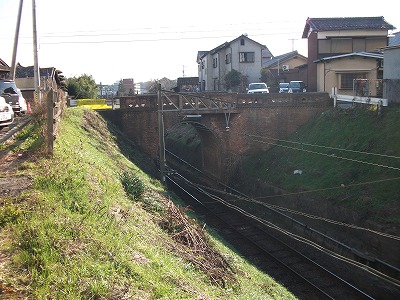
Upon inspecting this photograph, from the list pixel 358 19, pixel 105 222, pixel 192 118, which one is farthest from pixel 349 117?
pixel 105 222

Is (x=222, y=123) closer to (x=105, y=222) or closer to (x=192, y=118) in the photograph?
(x=192, y=118)

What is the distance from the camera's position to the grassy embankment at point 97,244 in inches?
223

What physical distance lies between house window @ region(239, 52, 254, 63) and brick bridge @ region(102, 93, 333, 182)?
23.0m

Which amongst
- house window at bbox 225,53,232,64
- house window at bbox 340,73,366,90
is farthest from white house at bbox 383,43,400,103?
house window at bbox 225,53,232,64

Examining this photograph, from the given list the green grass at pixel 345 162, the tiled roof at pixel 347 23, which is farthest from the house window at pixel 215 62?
the green grass at pixel 345 162

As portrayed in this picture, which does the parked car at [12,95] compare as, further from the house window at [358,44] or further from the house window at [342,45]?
the house window at [358,44]

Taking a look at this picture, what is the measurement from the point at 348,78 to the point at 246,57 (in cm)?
2159

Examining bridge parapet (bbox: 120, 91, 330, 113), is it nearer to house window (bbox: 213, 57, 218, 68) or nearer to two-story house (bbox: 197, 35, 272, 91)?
two-story house (bbox: 197, 35, 272, 91)

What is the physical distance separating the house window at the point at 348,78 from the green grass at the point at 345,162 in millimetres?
4489

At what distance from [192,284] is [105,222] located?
2.03 metres

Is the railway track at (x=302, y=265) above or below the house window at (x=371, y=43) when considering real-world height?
below

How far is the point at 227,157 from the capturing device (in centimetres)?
2731

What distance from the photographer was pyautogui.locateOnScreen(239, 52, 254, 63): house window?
4891 cm

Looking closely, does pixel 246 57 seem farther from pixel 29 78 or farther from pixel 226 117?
pixel 29 78
